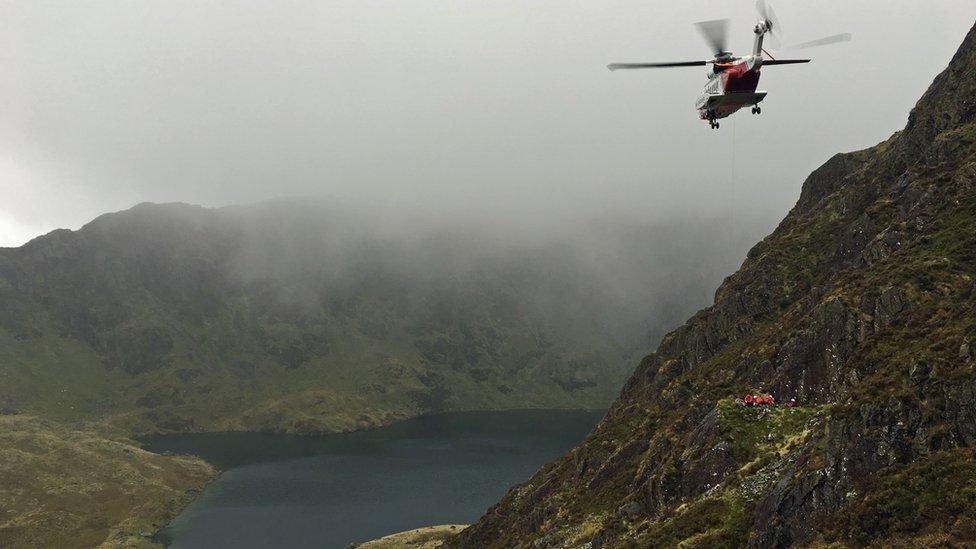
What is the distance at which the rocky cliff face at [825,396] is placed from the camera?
124ft

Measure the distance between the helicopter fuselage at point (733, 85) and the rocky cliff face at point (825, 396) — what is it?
2659 cm

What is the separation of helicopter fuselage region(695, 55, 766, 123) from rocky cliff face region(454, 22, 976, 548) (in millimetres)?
26587

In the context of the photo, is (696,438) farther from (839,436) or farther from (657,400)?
(657,400)

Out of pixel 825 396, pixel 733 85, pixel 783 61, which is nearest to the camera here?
pixel 783 61

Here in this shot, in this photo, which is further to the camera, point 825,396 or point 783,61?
point 825,396

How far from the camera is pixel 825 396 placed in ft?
201

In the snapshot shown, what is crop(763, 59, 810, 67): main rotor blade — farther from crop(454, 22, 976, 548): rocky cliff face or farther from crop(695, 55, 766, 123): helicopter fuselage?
crop(454, 22, 976, 548): rocky cliff face

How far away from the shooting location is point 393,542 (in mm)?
145500

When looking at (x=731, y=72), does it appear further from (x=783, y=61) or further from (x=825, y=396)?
(x=825, y=396)

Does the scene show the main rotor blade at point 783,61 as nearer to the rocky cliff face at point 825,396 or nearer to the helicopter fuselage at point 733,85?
the helicopter fuselage at point 733,85

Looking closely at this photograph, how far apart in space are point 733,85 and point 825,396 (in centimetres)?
3683

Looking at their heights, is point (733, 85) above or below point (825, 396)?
above

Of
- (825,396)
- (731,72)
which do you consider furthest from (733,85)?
(825,396)

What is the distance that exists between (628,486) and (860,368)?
112 ft
